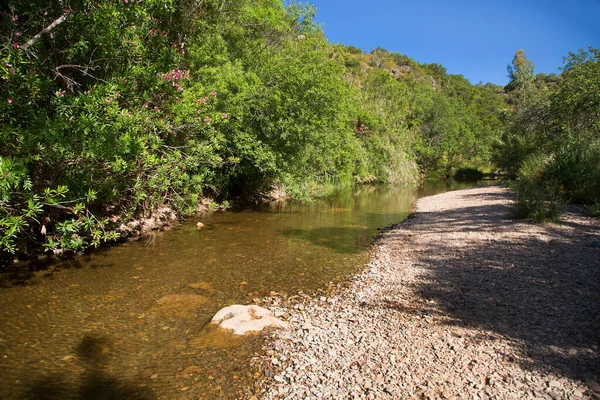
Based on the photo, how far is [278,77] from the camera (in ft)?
56.3

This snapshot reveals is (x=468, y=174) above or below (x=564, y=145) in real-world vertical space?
below

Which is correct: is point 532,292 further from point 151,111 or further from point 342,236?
point 151,111

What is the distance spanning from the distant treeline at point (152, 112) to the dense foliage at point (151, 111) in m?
0.05

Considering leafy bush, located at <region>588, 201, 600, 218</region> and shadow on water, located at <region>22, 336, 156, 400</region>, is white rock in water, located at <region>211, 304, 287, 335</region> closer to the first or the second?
shadow on water, located at <region>22, 336, 156, 400</region>

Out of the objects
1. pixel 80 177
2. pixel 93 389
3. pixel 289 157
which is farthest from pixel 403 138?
pixel 93 389

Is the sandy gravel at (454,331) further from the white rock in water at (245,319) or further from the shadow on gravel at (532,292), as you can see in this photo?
the white rock in water at (245,319)

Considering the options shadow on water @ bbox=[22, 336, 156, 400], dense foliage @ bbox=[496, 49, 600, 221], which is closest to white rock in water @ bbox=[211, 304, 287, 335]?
shadow on water @ bbox=[22, 336, 156, 400]

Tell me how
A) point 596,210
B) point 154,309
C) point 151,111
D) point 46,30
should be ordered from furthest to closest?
point 596,210 < point 151,111 < point 154,309 < point 46,30

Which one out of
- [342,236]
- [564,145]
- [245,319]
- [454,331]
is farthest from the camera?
[564,145]

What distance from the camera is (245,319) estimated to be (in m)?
6.08

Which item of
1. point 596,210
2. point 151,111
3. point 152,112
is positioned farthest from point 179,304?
point 596,210

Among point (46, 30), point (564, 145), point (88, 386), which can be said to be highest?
point (46, 30)

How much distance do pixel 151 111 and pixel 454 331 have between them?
8.73 m

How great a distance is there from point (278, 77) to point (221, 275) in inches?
454
